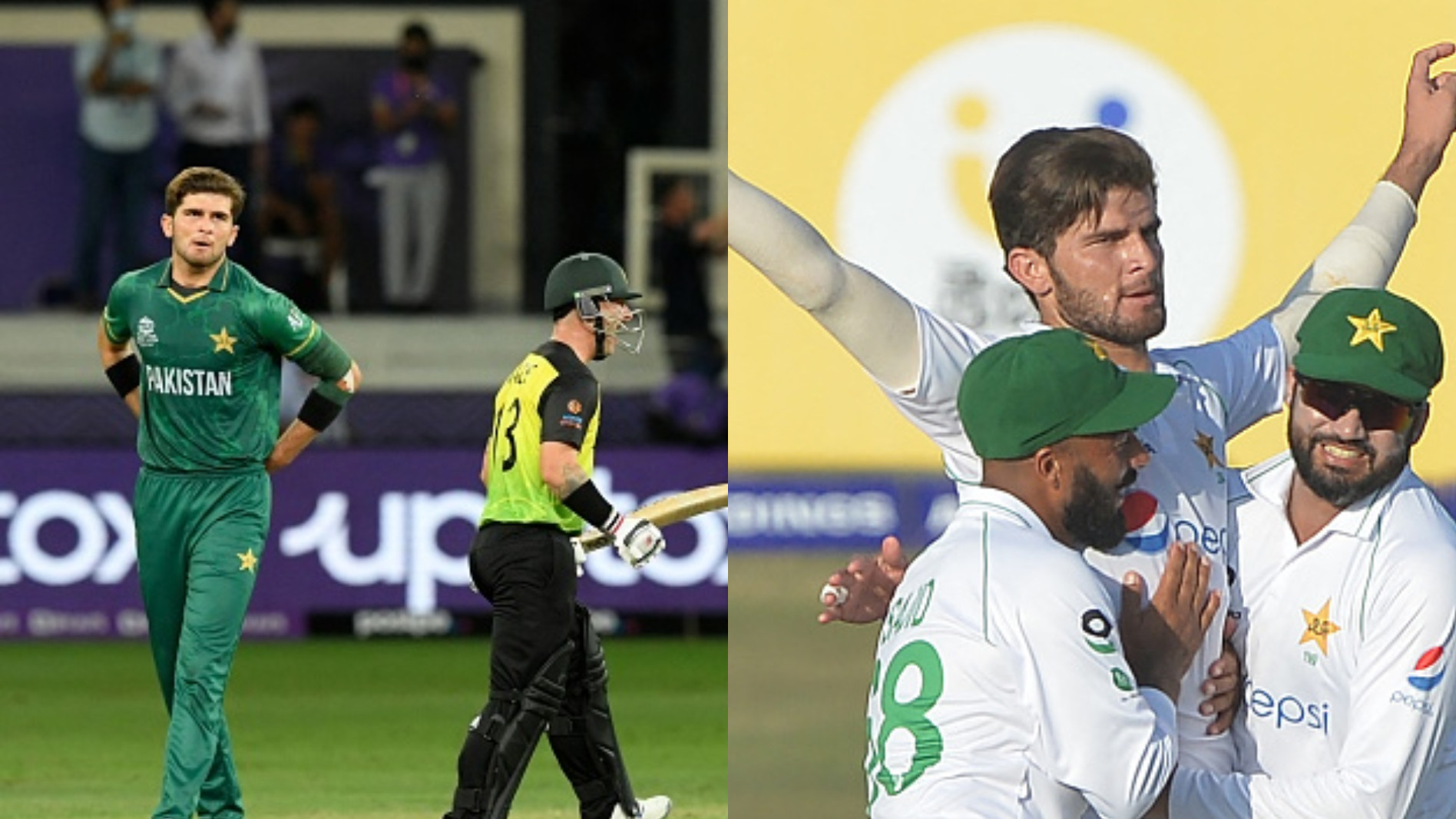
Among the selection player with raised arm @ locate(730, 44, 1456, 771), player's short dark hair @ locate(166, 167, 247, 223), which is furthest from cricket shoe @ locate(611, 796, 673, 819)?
player with raised arm @ locate(730, 44, 1456, 771)

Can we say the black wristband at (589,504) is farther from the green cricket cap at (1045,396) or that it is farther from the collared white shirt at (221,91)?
the collared white shirt at (221,91)

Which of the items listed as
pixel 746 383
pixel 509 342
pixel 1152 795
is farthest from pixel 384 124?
pixel 1152 795

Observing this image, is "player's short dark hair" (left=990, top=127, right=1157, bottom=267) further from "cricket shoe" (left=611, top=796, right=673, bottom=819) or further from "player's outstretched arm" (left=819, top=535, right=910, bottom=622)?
"cricket shoe" (left=611, top=796, right=673, bottom=819)

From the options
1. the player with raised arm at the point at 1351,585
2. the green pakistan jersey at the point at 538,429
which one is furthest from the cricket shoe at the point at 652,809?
the player with raised arm at the point at 1351,585

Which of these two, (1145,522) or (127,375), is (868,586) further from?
(127,375)

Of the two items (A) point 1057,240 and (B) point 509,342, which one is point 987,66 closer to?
(A) point 1057,240

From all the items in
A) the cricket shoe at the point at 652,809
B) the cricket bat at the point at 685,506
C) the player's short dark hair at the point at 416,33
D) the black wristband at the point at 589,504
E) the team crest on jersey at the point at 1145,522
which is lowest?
the cricket shoe at the point at 652,809

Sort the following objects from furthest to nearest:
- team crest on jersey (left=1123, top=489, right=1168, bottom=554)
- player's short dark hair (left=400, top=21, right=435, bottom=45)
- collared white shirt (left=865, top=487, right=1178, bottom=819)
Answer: player's short dark hair (left=400, top=21, right=435, bottom=45)
team crest on jersey (left=1123, top=489, right=1168, bottom=554)
collared white shirt (left=865, top=487, right=1178, bottom=819)
